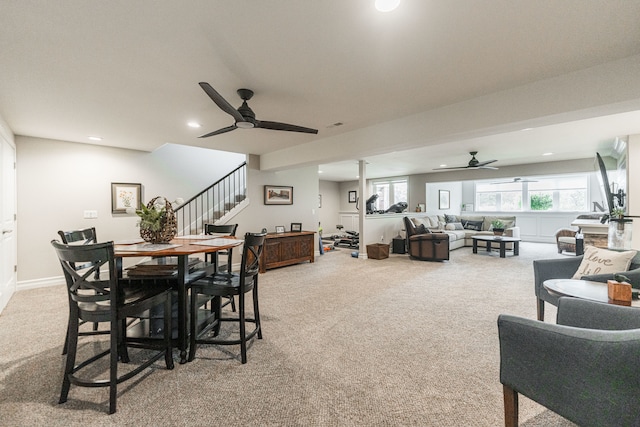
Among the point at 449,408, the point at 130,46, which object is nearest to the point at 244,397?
the point at 449,408

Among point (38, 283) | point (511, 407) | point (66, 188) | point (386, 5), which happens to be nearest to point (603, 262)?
point (511, 407)

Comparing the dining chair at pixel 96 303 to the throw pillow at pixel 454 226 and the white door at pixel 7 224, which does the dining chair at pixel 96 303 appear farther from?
the throw pillow at pixel 454 226

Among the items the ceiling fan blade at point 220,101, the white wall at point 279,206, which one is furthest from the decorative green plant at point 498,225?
the ceiling fan blade at point 220,101

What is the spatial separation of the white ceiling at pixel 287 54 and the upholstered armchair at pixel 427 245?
345 centimetres

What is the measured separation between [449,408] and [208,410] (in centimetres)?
143

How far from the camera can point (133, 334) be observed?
249cm

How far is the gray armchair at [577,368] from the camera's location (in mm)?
1018

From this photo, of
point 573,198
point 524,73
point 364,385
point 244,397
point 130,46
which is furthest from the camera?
point 573,198

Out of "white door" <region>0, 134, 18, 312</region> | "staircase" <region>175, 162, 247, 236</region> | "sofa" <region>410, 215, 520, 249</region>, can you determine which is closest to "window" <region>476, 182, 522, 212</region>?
"sofa" <region>410, 215, 520, 249</region>

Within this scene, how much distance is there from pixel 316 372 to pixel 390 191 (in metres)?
10.0

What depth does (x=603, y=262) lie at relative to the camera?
2432mm

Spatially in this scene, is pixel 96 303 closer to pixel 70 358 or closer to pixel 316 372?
pixel 70 358

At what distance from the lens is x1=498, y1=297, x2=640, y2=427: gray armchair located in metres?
1.02

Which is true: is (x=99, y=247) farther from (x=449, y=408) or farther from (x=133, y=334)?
(x=449, y=408)
